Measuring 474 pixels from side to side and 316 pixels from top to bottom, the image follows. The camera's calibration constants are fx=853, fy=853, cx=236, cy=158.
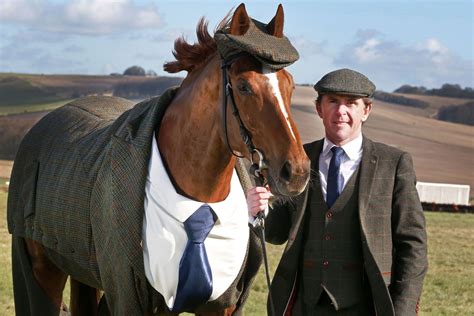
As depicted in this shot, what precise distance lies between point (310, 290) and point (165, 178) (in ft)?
2.95

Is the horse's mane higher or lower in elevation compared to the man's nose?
higher

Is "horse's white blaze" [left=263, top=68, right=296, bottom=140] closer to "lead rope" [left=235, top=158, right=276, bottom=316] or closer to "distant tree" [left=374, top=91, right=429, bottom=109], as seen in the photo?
"lead rope" [left=235, top=158, right=276, bottom=316]

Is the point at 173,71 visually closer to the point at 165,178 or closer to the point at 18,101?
the point at 165,178

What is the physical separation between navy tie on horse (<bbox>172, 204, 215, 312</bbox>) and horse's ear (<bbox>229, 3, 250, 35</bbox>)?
86 cm

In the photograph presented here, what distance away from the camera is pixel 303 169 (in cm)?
353

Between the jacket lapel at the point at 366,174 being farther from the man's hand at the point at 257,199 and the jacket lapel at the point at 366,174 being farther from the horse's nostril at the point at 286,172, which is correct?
the horse's nostril at the point at 286,172

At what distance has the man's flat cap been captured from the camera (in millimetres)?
4121

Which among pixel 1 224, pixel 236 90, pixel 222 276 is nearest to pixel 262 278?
pixel 222 276

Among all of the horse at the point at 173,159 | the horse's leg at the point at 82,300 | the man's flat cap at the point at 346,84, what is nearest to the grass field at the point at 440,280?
the horse's leg at the point at 82,300

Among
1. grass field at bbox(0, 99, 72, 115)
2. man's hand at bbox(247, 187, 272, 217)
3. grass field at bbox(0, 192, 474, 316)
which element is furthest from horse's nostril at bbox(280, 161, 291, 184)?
grass field at bbox(0, 99, 72, 115)

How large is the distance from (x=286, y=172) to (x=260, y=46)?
612mm

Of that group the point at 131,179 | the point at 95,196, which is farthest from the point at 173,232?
the point at 95,196

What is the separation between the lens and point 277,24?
402 cm

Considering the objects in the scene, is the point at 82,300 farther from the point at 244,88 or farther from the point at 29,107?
the point at 29,107
